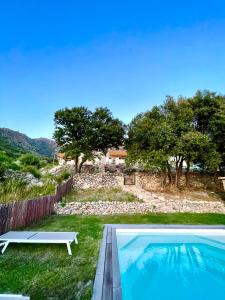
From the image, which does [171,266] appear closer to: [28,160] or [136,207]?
[136,207]

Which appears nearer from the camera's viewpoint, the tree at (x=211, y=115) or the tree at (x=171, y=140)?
the tree at (x=171, y=140)

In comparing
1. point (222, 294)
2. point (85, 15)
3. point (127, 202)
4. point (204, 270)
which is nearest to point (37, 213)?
point (127, 202)

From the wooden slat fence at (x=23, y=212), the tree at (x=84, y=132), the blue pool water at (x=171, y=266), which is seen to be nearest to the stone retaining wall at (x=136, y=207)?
the wooden slat fence at (x=23, y=212)

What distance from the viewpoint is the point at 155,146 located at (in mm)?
19688

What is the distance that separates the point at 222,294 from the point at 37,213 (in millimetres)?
7950

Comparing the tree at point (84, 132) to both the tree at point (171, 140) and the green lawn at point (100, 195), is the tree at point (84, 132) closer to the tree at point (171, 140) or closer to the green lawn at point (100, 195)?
the tree at point (171, 140)

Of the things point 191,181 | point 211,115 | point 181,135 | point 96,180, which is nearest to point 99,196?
point 96,180

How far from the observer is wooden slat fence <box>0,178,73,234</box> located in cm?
774

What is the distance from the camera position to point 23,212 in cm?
904

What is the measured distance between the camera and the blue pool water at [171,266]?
5.02 metres

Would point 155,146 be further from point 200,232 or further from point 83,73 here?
point 200,232

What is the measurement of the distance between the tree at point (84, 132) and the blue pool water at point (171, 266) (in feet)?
43.3

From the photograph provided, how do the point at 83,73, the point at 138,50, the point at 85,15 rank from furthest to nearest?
1. the point at 83,73
2. the point at 138,50
3. the point at 85,15

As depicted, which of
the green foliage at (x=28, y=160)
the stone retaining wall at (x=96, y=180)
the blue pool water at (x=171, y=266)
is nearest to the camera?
the blue pool water at (x=171, y=266)
